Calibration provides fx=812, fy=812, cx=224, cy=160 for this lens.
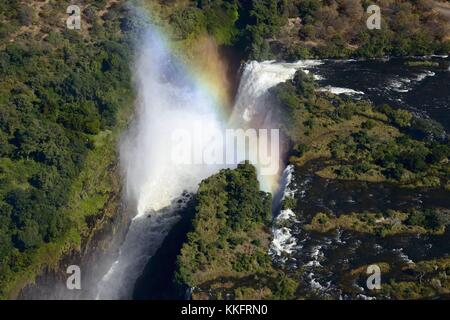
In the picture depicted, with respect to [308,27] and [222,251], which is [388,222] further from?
[308,27]

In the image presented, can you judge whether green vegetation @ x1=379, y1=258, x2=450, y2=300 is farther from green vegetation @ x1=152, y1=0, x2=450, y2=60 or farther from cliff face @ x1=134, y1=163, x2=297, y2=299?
green vegetation @ x1=152, y1=0, x2=450, y2=60

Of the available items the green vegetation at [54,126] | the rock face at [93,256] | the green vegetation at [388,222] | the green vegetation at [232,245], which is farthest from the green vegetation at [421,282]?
the green vegetation at [54,126]

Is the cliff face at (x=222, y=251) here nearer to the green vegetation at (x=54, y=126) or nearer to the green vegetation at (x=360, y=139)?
the green vegetation at (x=54, y=126)

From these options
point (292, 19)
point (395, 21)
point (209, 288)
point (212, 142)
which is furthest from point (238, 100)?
point (209, 288)

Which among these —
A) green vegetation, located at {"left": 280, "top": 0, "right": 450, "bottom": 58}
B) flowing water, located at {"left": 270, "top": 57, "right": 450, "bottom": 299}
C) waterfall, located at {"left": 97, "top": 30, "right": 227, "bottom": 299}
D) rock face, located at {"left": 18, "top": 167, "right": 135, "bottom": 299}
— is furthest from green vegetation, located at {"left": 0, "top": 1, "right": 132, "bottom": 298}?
green vegetation, located at {"left": 280, "top": 0, "right": 450, "bottom": 58}

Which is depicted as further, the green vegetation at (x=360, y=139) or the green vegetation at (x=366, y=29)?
the green vegetation at (x=366, y=29)

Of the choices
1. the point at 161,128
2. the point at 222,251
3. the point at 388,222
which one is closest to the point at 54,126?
the point at 161,128
